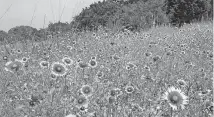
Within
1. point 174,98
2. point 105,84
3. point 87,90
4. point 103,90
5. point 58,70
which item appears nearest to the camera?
point 174,98

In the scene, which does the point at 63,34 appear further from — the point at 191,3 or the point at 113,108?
the point at 191,3

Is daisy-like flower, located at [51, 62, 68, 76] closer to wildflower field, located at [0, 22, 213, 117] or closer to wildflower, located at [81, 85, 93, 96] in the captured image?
wildflower field, located at [0, 22, 213, 117]

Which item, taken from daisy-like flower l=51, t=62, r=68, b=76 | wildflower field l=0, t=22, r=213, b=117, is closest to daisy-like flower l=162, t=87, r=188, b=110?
wildflower field l=0, t=22, r=213, b=117

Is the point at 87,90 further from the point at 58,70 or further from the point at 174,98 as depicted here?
the point at 174,98

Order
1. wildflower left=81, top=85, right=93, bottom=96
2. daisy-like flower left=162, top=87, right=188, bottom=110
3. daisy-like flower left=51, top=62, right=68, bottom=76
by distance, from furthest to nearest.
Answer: daisy-like flower left=51, top=62, right=68, bottom=76 → wildflower left=81, top=85, right=93, bottom=96 → daisy-like flower left=162, top=87, right=188, bottom=110

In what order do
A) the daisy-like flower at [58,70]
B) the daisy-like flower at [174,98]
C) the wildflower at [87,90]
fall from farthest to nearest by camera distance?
the daisy-like flower at [58,70] < the wildflower at [87,90] < the daisy-like flower at [174,98]

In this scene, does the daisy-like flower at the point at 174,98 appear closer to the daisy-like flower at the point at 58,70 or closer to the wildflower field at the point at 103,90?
the wildflower field at the point at 103,90

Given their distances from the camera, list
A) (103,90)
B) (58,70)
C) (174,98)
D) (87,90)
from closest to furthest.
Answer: (174,98)
(87,90)
(58,70)
(103,90)

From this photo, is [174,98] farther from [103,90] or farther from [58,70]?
[58,70]

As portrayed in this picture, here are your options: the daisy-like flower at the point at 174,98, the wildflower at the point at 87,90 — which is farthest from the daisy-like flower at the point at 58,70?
the daisy-like flower at the point at 174,98

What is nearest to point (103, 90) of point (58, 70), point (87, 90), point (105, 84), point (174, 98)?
point (105, 84)

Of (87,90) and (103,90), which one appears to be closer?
(87,90)

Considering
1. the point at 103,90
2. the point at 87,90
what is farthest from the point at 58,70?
the point at 103,90

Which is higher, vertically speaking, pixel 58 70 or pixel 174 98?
pixel 58 70
